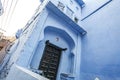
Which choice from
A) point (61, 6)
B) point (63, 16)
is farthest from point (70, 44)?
point (61, 6)

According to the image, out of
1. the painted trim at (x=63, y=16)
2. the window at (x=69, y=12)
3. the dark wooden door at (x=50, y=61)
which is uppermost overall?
the window at (x=69, y=12)

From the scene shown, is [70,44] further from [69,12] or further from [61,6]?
[61,6]

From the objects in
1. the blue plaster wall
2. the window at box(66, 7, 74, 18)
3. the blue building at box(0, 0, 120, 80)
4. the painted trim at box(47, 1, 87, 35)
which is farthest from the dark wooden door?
the window at box(66, 7, 74, 18)

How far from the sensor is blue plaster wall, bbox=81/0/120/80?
5.62 metres

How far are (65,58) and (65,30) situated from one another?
1.80 metres

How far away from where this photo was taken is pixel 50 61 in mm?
6965

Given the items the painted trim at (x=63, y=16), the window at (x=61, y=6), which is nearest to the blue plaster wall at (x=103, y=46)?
the painted trim at (x=63, y=16)

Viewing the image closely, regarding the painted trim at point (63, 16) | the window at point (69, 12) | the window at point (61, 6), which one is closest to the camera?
the painted trim at point (63, 16)

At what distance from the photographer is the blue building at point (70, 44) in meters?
5.68

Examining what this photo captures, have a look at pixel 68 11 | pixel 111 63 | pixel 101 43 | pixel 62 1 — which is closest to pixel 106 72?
pixel 111 63

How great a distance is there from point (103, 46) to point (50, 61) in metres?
3.06

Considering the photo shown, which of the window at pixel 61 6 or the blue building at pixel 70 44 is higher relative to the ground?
the window at pixel 61 6

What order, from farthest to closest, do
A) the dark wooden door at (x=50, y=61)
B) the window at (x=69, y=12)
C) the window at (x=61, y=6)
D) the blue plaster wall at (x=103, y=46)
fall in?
the window at (x=69, y=12) → the window at (x=61, y=6) → the dark wooden door at (x=50, y=61) → the blue plaster wall at (x=103, y=46)

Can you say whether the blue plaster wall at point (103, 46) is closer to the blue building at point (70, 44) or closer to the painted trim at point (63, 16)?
the blue building at point (70, 44)
